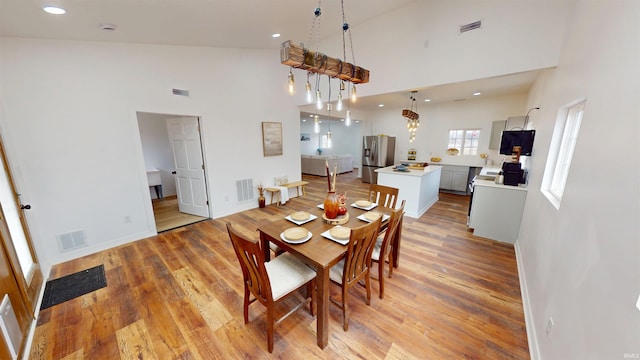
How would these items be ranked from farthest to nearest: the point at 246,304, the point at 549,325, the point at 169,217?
the point at 169,217
the point at 246,304
the point at 549,325

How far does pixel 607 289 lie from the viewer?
2.96ft

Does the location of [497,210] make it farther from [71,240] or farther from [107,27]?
[71,240]

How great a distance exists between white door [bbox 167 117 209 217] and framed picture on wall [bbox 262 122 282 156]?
1320mm

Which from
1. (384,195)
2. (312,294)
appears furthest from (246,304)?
(384,195)

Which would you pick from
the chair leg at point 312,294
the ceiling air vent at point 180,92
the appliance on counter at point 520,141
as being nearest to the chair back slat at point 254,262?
the chair leg at point 312,294

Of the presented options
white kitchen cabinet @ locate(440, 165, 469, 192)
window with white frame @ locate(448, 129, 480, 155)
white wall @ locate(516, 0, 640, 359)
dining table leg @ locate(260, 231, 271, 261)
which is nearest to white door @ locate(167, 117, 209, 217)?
dining table leg @ locate(260, 231, 271, 261)

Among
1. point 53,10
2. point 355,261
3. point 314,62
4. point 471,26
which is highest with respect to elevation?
point 471,26

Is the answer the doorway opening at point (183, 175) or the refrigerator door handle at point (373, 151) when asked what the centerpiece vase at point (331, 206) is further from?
the refrigerator door handle at point (373, 151)

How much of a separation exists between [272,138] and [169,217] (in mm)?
2677

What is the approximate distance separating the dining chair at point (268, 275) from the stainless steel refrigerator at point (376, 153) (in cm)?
546

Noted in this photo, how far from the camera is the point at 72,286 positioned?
2318 millimetres

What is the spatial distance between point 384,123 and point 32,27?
7544mm

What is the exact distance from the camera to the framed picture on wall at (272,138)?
15.6 feet

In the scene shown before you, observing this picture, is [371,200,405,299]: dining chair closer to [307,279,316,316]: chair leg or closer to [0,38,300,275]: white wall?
[307,279,316,316]: chair leg
